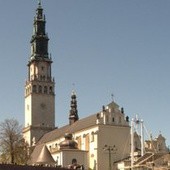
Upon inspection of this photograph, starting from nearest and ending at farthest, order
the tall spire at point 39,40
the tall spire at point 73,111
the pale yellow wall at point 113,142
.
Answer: the pale yellow wall at point 113,142
the tall spire at point 73,111
the tall spire at point 39,40

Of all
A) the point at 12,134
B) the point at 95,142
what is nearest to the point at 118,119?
the point at 95,142

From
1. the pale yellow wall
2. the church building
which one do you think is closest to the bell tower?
the church building

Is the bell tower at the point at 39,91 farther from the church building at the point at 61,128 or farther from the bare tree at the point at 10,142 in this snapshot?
the bare tree at the point at 10,142

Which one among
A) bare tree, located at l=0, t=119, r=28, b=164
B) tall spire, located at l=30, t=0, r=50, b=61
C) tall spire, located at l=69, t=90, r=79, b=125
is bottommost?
bare tree, located at l=0, t=119, r=28, b=164

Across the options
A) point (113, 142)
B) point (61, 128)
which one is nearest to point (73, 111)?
point (61, 128)

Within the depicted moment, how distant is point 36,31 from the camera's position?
132 m

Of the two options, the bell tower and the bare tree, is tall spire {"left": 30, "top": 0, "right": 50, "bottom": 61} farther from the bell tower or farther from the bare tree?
the bare tree

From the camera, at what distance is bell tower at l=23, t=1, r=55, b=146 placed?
126 meters

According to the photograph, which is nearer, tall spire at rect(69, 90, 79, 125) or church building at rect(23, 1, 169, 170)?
church building at rect(23, 1, 169, 170)

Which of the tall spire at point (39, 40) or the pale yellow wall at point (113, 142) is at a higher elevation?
the tall spire at point (39, 40)

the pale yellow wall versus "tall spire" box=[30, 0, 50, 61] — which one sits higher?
"tall spire" box=[30, 0, 50, 61]

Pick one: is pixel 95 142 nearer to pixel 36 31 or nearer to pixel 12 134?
pixel 12 134

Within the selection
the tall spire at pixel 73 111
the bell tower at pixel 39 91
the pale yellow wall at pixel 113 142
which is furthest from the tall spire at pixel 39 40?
the pale yellow wall at pixel 113 142

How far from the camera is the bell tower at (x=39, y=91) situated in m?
126
